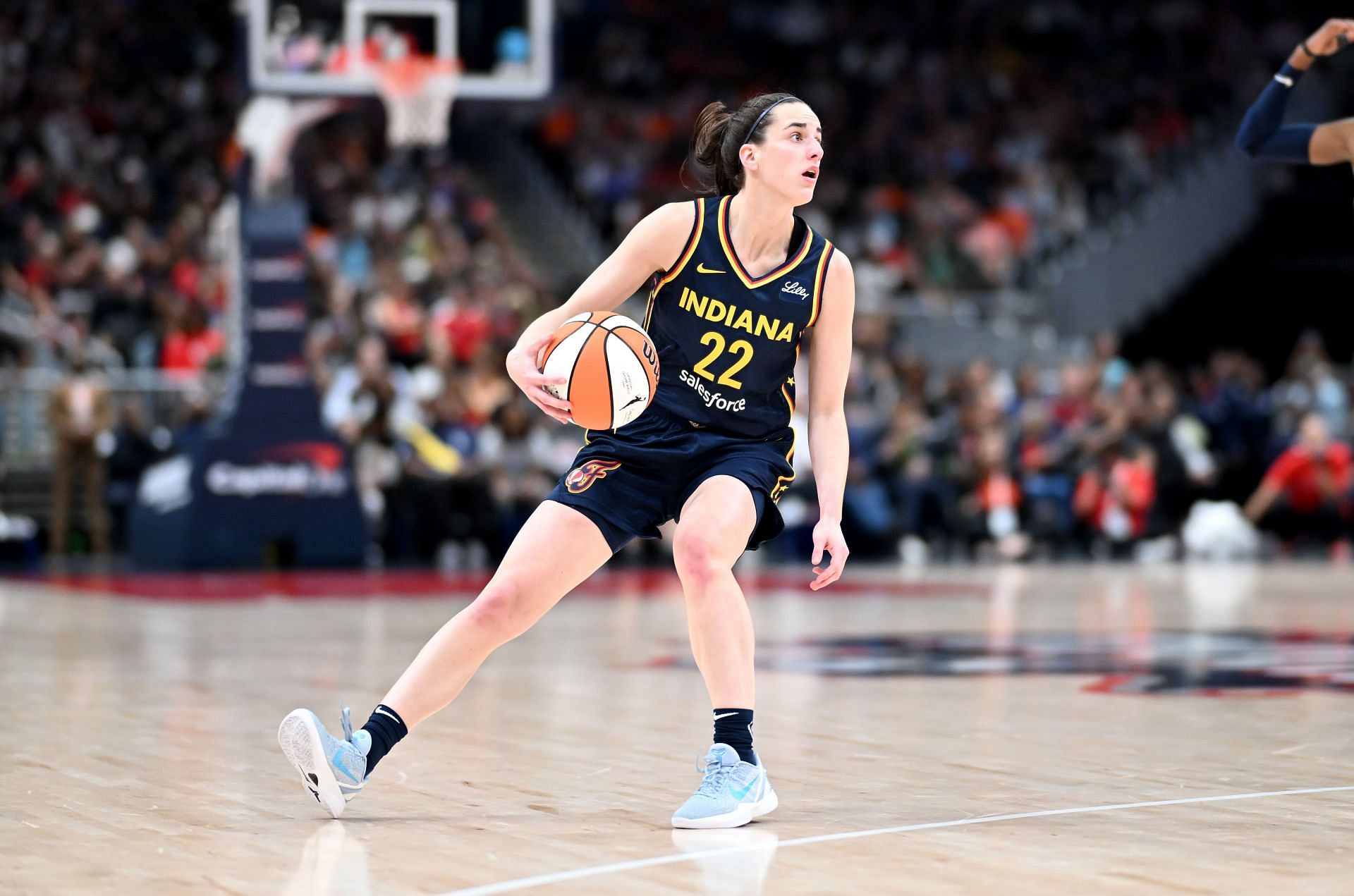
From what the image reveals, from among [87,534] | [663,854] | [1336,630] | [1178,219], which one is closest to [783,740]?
[663,854]

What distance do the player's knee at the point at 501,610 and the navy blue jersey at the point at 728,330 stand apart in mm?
658

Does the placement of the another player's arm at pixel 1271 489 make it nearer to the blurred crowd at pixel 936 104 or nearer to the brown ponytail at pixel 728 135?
the blurred crowd at pixel 936 104

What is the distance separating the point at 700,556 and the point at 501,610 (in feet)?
1.85

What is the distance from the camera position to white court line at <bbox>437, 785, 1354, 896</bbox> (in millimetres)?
4156

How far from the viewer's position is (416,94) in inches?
633

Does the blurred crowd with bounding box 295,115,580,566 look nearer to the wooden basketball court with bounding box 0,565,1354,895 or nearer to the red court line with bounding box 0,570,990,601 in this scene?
the red court line with bounding box 0,570,990,601

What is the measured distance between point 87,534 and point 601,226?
8652mm

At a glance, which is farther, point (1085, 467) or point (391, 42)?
point (1085, 467)

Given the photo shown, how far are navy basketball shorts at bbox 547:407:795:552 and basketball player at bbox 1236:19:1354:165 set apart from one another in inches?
109

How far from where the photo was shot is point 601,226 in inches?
990

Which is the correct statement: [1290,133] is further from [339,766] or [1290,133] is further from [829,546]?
[339,766]

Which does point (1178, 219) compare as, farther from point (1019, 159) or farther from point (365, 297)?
point (365, 297)

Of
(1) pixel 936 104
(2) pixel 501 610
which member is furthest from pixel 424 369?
(2) pixel 501 610

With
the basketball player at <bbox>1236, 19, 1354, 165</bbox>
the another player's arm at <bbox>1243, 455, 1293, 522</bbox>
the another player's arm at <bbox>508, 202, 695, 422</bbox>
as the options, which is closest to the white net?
the another player's arm at <bbox>1243, 455, 1293, 522</bbox>
